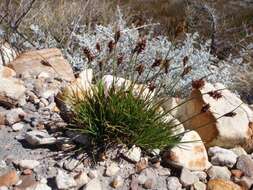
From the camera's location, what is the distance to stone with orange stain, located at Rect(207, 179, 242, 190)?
306cm

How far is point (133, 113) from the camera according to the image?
119 inches

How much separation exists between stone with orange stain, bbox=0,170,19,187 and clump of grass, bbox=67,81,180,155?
1.43ft

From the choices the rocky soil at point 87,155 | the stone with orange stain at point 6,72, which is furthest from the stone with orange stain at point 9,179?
the stone with orange stain at point 6,72

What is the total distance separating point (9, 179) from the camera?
9.38 feet

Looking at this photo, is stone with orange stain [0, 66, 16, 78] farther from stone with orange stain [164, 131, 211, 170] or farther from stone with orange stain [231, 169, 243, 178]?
stone with orange stain [231, 169, 243, 178]

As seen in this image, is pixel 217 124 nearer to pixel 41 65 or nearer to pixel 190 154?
pixel 190 154

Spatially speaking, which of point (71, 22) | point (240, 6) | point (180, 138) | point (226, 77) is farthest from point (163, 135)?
point (240, 6)

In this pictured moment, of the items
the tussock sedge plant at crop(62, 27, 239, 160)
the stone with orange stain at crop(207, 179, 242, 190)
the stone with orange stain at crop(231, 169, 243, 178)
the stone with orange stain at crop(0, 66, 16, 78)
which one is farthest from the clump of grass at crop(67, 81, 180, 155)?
the stone with orange stain at crop(0, 66, 16, 78)

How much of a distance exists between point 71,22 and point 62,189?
2598 mm

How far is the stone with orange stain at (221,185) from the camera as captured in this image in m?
3.06


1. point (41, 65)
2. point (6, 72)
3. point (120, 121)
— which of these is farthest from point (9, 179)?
point (41, 65)

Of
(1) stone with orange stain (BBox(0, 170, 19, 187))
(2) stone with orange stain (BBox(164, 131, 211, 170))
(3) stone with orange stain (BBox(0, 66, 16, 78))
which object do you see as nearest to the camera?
(1) stone with orange stain (BBox(0, 170, 19, 187))

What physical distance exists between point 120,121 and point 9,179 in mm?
668

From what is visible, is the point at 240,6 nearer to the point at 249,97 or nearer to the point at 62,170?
the point at 249,97
